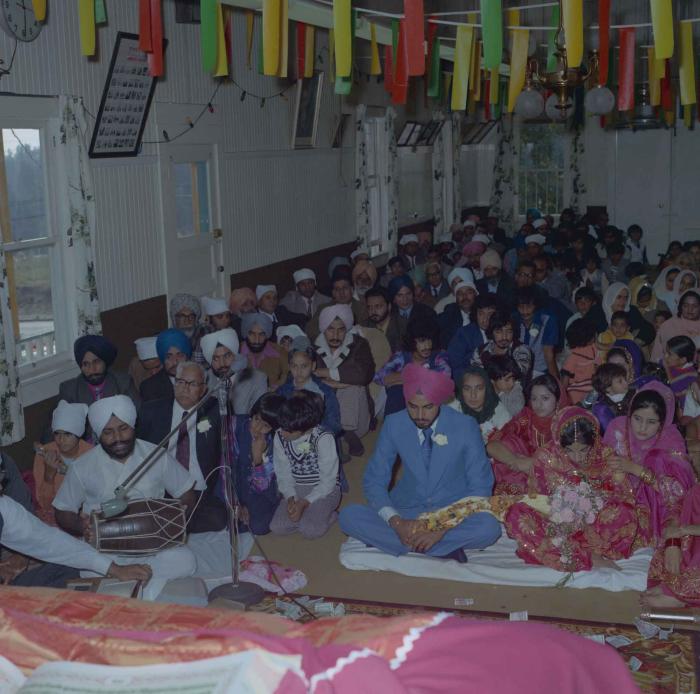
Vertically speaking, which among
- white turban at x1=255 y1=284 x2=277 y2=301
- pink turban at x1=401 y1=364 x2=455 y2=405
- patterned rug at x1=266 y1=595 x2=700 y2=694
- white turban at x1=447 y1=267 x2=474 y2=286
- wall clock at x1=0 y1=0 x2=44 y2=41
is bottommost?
patterned rug at x1=266 y1=595 x2=700 y2=694

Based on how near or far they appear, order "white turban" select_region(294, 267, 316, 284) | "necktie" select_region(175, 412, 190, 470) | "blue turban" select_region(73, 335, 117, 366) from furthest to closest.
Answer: "white turban" select_region(294, 267, 316, 284), "blue turban" select_region(73, 335, 117, 366), "necktie" select_region(175, 412, 190, 470)

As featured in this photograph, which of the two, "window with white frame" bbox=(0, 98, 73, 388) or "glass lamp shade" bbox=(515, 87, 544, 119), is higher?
"glass lamp shade" bbox=(515, 87, 544, 119)

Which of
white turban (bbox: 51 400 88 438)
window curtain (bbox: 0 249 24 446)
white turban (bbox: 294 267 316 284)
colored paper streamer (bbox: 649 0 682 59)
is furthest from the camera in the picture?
white turban (bbox: 294 267 316 284)

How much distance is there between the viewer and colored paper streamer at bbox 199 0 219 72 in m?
5.02

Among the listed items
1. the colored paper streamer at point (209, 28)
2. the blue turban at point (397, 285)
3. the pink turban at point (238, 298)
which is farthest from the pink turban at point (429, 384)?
the pink turban at point (238, 298)

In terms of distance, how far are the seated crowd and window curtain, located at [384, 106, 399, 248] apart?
5467 mm

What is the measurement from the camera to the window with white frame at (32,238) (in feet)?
19.6

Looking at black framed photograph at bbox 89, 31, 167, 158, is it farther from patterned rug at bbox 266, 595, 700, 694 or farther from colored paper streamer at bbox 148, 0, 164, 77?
patterned rug at bbox 266, 595, 700, 694

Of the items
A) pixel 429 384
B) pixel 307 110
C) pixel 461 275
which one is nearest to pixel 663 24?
pixel 429 384

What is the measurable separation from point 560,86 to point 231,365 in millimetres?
2728

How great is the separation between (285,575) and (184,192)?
431 cm

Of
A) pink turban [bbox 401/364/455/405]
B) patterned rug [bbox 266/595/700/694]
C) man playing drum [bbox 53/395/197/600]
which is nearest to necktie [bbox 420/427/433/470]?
pink turban [bbox 401/364/455/405]

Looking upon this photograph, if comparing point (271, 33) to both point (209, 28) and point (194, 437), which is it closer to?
point (209, 28)

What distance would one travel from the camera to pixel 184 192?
26.8ft
